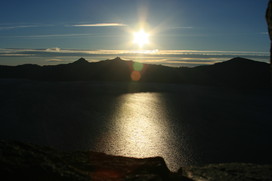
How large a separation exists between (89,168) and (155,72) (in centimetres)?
9874

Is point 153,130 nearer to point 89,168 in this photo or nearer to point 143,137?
point 143,137

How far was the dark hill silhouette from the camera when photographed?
86562 millimetres

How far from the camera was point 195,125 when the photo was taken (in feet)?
98.9

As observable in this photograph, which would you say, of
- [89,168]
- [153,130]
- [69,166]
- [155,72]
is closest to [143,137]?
[153,130]

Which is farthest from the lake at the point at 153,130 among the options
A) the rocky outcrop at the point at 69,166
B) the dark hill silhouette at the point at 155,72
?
the dark hill silhouette at the point at 155,72

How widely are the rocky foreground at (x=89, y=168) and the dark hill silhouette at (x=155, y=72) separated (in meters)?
77.8

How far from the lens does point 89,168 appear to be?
244 inches

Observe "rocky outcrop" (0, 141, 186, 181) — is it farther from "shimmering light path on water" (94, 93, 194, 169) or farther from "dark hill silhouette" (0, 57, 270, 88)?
"dark hill silhouette" (0, 57, 270, 88)

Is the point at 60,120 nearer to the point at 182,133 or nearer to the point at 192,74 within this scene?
the point at 182,133

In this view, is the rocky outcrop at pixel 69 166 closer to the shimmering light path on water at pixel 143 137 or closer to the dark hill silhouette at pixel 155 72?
the shimmering light path on water at pixel 143 137

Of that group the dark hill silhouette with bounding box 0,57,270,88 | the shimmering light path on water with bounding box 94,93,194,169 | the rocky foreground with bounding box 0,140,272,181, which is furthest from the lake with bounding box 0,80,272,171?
the dark hill silhouette with bounding box 0,57,270,88

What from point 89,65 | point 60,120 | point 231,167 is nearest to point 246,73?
point 89,65

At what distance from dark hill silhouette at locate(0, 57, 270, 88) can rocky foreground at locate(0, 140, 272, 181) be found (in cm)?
7783

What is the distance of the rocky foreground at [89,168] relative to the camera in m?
5.30
